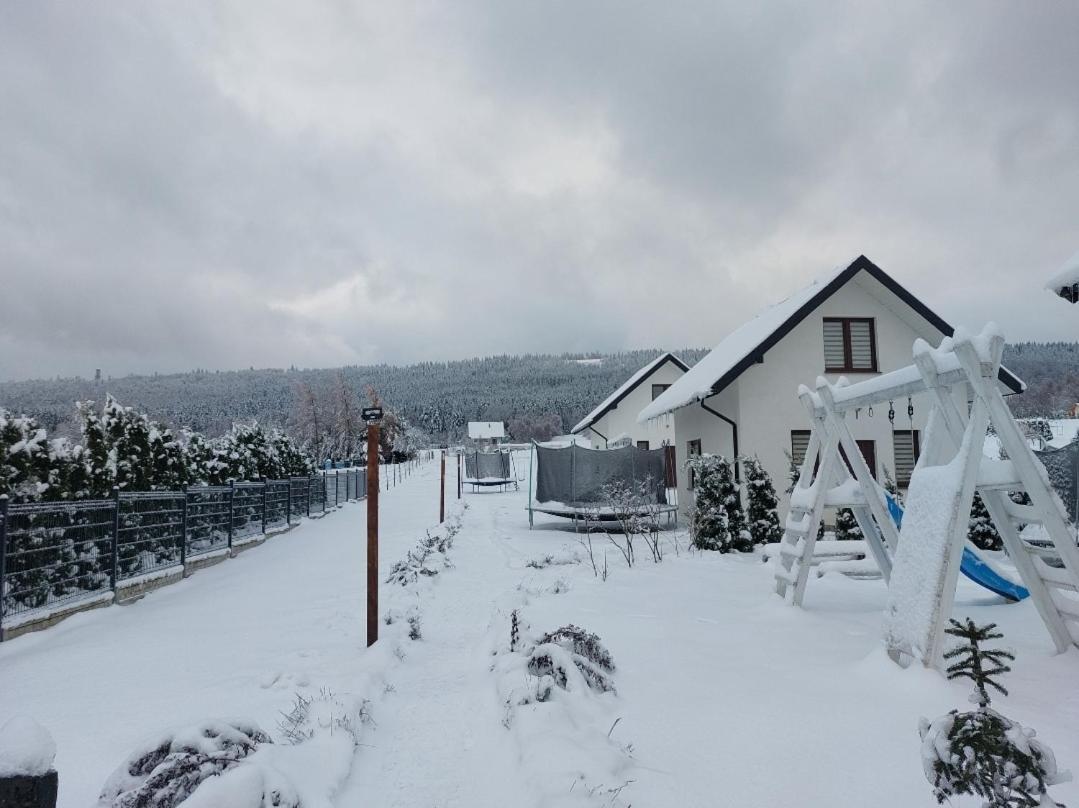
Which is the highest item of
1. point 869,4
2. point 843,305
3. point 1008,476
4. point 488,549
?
point 869,4

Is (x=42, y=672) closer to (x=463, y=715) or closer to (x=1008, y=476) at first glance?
(x=463, y=715)

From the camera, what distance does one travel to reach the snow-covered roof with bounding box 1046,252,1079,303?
17.5 feet

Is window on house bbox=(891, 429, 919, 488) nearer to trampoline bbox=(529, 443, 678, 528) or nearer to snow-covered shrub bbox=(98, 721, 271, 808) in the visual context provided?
trampoline bbox=(529, 443, 678, 528)

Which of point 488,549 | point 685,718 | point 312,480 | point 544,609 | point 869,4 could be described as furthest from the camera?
point 312,480

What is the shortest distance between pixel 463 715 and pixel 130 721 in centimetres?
223

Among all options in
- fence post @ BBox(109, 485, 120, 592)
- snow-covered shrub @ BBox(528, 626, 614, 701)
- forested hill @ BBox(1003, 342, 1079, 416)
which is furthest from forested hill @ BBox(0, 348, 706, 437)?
snow-covered shrub @ BBox(528, 626, 614, 701)

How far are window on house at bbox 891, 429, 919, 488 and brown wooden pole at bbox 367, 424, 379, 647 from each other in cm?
1218

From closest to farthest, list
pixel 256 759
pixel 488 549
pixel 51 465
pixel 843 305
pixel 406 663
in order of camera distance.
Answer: pixel 256 759 → pixel 406 663 → pixel 51 465 → pixel 488 549 → pixel 843 305

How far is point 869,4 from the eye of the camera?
934 cm

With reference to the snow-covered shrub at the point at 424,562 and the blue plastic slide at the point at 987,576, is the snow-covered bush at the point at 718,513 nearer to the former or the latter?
the snow-covered shrub at the point at 424,562

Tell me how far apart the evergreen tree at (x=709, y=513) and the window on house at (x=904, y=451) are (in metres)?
5.03

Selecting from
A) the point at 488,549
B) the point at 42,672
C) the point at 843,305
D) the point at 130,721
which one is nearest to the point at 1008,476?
the point at 130,721

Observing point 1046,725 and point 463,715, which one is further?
point 463,715

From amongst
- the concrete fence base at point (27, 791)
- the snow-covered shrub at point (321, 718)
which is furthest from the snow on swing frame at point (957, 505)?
the concrete fence base at point (27, 791)
